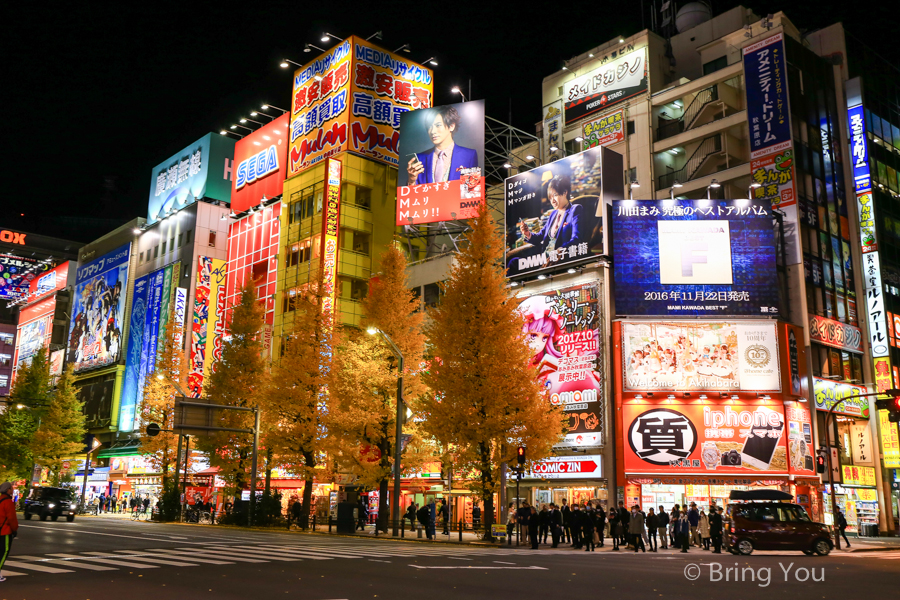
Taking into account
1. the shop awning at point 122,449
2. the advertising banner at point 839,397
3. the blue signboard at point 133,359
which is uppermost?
the blue signboard at point 133,359

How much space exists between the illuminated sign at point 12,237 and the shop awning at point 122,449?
65.4 metres

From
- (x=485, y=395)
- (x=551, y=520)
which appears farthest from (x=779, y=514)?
(x=485, y=395)

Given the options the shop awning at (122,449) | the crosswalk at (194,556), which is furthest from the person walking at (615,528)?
the shop awning at (122,449)

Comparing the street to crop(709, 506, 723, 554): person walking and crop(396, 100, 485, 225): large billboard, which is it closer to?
crop(709, 506, 723, 554): person walking

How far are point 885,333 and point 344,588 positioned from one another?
41125 millimetres

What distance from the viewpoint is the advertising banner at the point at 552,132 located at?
5128 centimetres

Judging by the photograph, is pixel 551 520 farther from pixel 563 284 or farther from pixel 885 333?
pixel 885 333

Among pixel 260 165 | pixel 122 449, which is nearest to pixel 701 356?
pixel 260 165

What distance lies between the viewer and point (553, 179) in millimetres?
40719

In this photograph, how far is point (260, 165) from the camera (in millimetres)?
62969

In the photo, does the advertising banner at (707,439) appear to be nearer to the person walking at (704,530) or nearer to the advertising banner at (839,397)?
the advertising banner at (839,397)

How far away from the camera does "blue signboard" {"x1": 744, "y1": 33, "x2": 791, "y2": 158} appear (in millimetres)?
40906

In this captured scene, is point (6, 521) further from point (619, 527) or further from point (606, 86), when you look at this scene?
point (606, 86)

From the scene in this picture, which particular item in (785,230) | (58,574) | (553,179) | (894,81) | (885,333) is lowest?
(58,574)
